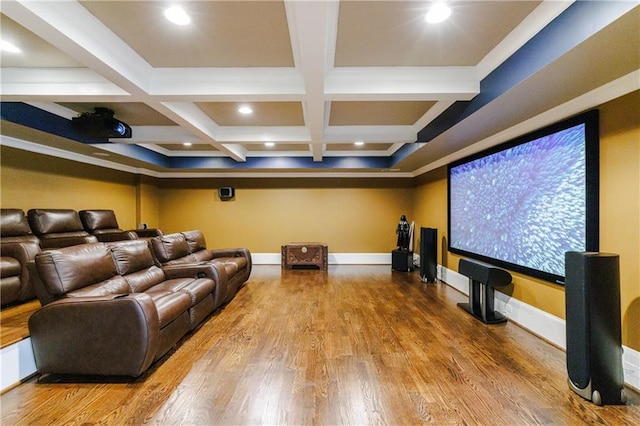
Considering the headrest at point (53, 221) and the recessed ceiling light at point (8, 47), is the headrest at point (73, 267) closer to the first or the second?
the recessed ceiling light at point (8, 47)

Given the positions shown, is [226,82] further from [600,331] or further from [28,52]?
[600,331]

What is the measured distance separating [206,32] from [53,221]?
3.84 m

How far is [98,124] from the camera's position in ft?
11.3

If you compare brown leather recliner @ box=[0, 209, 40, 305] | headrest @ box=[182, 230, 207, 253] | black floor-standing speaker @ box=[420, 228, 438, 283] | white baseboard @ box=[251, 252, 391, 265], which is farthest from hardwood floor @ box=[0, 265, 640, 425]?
white baseboard @ box=[251, 252, 391, 265]

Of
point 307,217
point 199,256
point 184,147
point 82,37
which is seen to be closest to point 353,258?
point 307,217

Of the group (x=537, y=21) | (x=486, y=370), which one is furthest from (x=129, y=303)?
(x=537, y=21)

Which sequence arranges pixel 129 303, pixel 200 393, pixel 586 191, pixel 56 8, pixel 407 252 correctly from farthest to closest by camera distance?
pixel 407 252 < pixel 586 191 < pixel 129 303 < pixel 200 393 < pixel 56 8

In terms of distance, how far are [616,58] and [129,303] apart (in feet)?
12.0

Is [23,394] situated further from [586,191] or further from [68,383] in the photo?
[586,191]

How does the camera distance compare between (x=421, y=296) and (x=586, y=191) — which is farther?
(x=421, y=296)

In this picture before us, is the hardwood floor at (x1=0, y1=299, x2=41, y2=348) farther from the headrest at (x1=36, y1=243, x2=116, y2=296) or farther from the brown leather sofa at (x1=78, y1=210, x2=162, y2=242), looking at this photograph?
the brown leather sofa at (x1=78, y1=210, x2=162, y2=242)

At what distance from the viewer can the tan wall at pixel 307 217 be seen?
282 inches

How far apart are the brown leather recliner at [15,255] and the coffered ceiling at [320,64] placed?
43.8 inches

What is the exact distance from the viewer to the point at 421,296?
437cm
